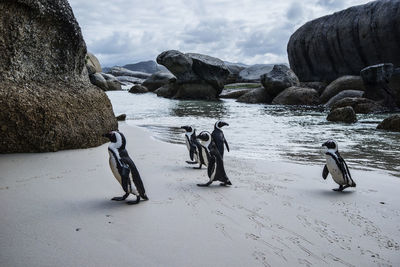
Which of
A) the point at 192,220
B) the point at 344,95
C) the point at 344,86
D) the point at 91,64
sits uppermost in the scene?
the point at 91,64

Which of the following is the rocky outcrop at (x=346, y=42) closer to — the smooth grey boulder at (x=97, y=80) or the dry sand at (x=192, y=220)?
the smooth grey boulder at (x=97, y=80)

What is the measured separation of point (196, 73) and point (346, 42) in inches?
439

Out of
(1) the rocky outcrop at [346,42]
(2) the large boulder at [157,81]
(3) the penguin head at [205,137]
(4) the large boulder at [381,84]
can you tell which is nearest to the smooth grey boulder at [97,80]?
(2) the large boulder at [157,81]

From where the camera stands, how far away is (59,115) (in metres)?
5.83

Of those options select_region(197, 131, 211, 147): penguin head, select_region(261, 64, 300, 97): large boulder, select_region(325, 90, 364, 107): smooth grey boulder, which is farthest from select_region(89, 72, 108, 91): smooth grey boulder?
select_region(197, 131, 211, 147): penguin head

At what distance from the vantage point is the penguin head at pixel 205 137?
14.6 ft

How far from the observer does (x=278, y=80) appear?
2372 centimetres

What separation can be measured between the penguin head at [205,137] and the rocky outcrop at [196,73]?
2409cm

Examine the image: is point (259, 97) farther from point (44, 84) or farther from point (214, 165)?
point (214, 165)

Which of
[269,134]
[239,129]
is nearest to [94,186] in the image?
[269,134]


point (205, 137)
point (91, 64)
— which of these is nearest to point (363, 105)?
point (205, 137)

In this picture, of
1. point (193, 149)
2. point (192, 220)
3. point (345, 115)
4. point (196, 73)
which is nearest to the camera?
point (192, 220)

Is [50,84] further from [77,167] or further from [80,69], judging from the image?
[77,167]

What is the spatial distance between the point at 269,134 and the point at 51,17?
6.16m
